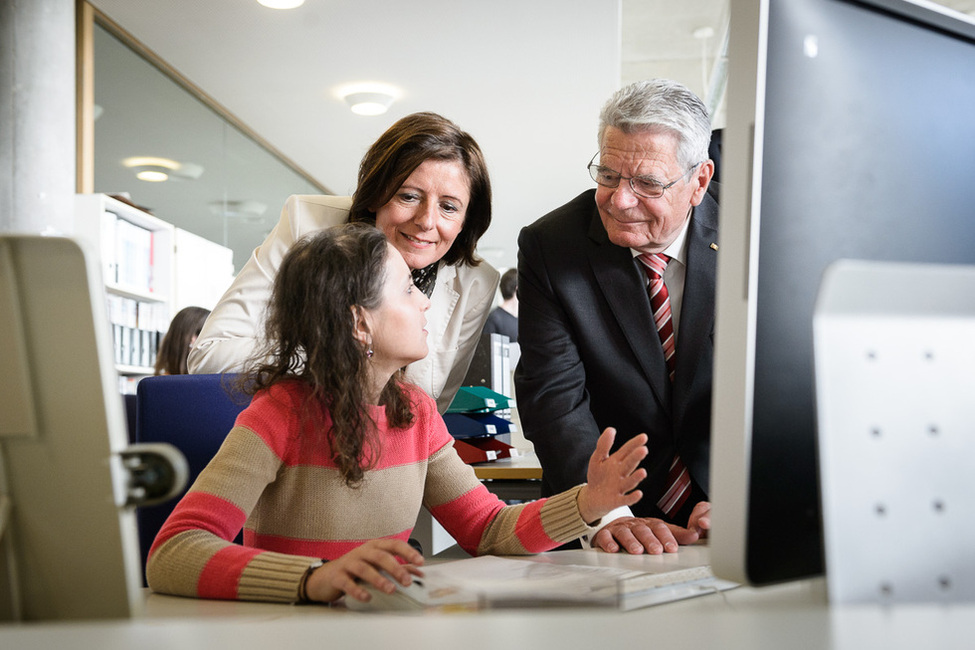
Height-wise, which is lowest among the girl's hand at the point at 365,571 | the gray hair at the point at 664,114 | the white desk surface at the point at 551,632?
the girl's hand at the point at 365,571

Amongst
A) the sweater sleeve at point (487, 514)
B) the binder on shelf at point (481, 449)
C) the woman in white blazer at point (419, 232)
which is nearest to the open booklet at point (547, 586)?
the sweater sleeve at point (487, 514)

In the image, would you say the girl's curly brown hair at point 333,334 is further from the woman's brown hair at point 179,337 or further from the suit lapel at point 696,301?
the woman's brown hair at point 179,337

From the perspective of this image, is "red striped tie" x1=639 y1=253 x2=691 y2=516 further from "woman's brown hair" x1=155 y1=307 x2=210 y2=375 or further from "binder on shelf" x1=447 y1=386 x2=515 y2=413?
"woman's brown hair" x1=155 y1=307 x2=210 y2=375

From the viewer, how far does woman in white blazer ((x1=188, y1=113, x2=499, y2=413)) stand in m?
1.77

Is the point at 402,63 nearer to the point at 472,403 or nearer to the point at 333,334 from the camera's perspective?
the point at 472,403

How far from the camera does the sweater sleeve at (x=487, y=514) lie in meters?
1.11

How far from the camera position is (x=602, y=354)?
5.11 feet

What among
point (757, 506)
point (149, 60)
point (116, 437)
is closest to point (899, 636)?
point (757, 506)

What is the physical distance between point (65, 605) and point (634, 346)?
1.15m

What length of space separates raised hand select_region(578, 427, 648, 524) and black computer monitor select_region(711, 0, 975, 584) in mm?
413

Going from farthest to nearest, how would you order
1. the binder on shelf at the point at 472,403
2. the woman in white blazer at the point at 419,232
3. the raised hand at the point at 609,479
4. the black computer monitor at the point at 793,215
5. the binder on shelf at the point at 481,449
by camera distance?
the binder on shelf at the point at 472,403 → the binder on shelf at the point at 481,449 → the woman in white blazer at the point at 419,232 → the raised hand at the point at 609,479 → the black computer monitor at the point at 793,215

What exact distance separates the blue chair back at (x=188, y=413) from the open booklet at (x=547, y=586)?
59 centimetres

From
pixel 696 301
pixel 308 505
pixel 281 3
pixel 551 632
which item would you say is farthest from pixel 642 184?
pixel 281 3

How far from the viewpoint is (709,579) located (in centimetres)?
80
